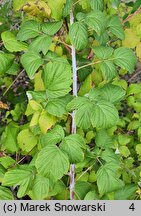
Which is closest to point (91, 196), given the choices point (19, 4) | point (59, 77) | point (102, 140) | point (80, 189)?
point (80, 189)

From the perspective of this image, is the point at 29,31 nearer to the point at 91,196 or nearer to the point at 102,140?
the point at 102,140

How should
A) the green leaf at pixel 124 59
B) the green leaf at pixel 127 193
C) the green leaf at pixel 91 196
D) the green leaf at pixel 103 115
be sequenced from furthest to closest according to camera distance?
the green leaf at pixel 127 193 → the green leaf at pixel 91 196 → the green leaf at pixel 124 59 → the green leaf at pixel 103 115

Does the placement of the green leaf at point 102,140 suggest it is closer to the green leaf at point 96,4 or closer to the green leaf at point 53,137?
the green leaf at point 53,137

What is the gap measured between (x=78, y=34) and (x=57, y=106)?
0.21 metres

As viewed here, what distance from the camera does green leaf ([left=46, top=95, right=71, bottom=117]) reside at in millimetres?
1062

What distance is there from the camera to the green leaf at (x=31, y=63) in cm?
105

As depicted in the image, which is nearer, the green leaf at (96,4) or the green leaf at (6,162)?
the green leaf at (96,4)

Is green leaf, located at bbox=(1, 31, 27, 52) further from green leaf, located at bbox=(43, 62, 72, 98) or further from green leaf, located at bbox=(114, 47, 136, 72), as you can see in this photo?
green leaf, located at bbox=(114, 47, 136, 72)

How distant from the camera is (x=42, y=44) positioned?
1.08 metres

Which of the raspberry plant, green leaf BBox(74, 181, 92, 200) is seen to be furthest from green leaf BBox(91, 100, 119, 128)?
green leaf BBox(74, 181, 92, 200)

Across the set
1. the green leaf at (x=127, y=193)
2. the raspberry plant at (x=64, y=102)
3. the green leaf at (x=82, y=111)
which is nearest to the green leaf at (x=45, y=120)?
the raspberry plant at (x=64, y=102)

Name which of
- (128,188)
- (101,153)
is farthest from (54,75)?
(128,188)

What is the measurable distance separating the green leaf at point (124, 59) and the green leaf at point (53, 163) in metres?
0.32

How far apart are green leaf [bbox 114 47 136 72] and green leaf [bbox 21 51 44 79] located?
0.76 ft
